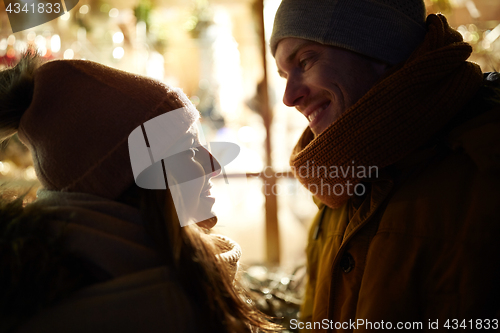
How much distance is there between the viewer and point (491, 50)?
1.88 metres

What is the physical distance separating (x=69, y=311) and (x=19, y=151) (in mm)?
1488

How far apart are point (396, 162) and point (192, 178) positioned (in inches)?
23.1

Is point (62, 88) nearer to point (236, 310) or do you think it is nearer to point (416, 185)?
point (236, 310)

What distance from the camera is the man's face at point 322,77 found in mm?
982

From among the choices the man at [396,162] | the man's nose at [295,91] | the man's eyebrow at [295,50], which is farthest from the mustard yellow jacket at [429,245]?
the man's eyebrow at [295,50]

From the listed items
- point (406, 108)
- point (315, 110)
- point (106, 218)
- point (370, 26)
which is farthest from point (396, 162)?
point (106, 218)

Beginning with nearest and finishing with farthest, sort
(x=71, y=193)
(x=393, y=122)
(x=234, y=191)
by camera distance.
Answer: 1. (x=71, y=193)
2. (x=393, y=122)
3. (x=234, y=191)

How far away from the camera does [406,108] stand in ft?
2.80

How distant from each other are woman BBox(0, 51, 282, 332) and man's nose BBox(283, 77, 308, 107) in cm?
38

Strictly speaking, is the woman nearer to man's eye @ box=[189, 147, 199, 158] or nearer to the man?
man's eye @ box=[189, 147, 199, 158]

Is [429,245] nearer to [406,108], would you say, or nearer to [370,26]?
[406,108]

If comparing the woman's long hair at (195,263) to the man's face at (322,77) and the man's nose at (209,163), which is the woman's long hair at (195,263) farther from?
the man's face at (322,77)

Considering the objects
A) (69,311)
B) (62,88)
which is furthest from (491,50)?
(69,311)

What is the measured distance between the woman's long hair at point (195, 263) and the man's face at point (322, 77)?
570 mm
